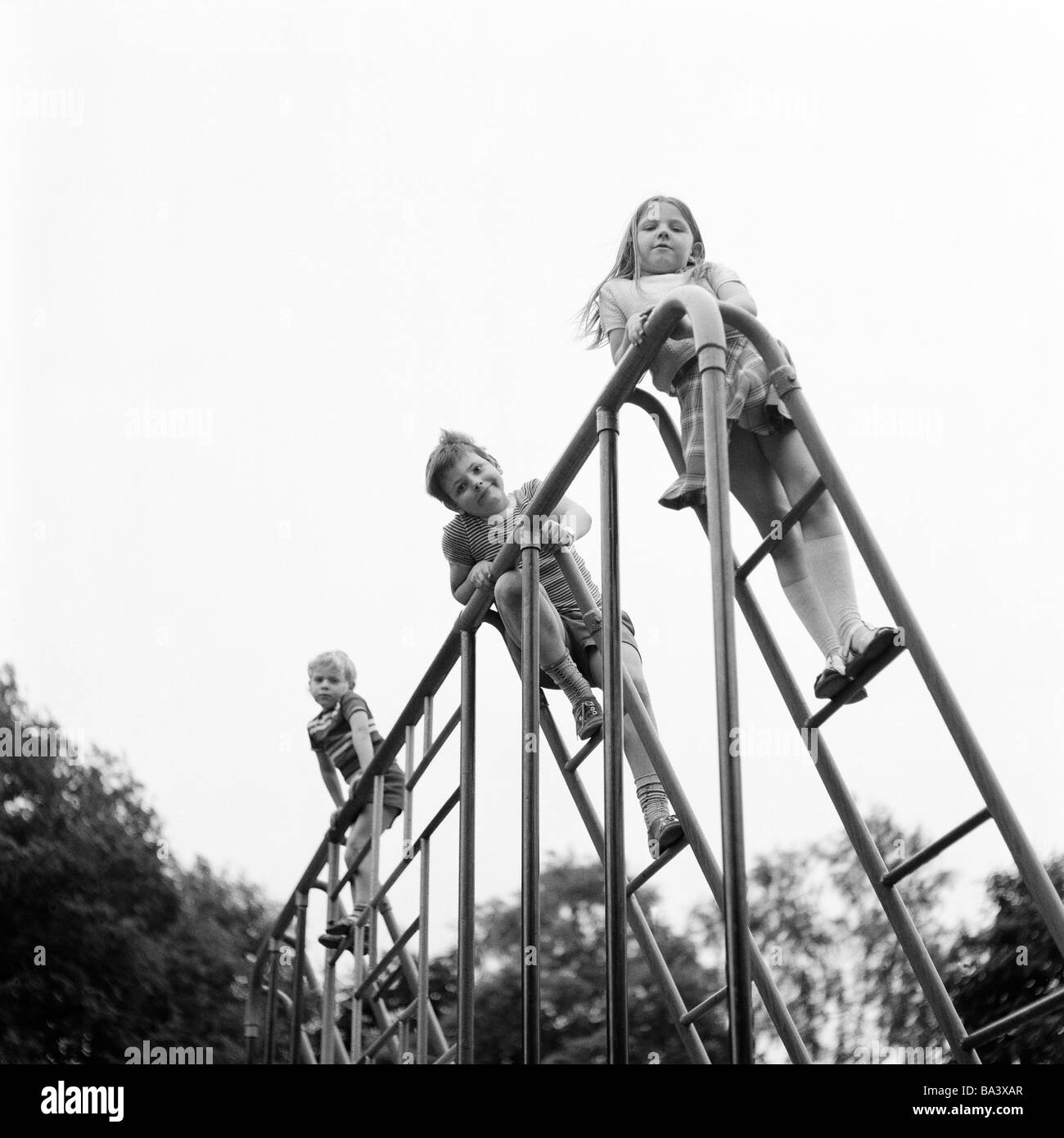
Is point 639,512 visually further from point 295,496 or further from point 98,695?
point 98,695

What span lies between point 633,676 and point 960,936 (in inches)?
484

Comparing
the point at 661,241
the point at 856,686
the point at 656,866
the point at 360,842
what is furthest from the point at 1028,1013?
the point at 360,842

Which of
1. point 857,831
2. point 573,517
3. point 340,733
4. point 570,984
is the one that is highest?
point 570,984

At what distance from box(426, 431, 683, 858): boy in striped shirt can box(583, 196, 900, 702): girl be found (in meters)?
0.36

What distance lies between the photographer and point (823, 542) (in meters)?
2.79

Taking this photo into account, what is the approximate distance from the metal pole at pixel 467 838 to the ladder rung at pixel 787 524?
31.1 inches

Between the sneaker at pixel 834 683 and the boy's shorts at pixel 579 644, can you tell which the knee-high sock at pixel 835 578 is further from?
the boy's shorts at pixel 579 644

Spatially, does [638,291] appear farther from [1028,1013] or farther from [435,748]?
[1028,1013]

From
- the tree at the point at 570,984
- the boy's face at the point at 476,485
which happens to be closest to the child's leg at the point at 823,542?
the boy's face at the point at 476,485

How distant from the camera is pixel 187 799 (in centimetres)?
2178

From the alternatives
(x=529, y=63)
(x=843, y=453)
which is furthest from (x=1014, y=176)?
(x=529, y=63)

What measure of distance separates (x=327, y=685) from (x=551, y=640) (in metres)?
2.88

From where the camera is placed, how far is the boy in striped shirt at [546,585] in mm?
3051
